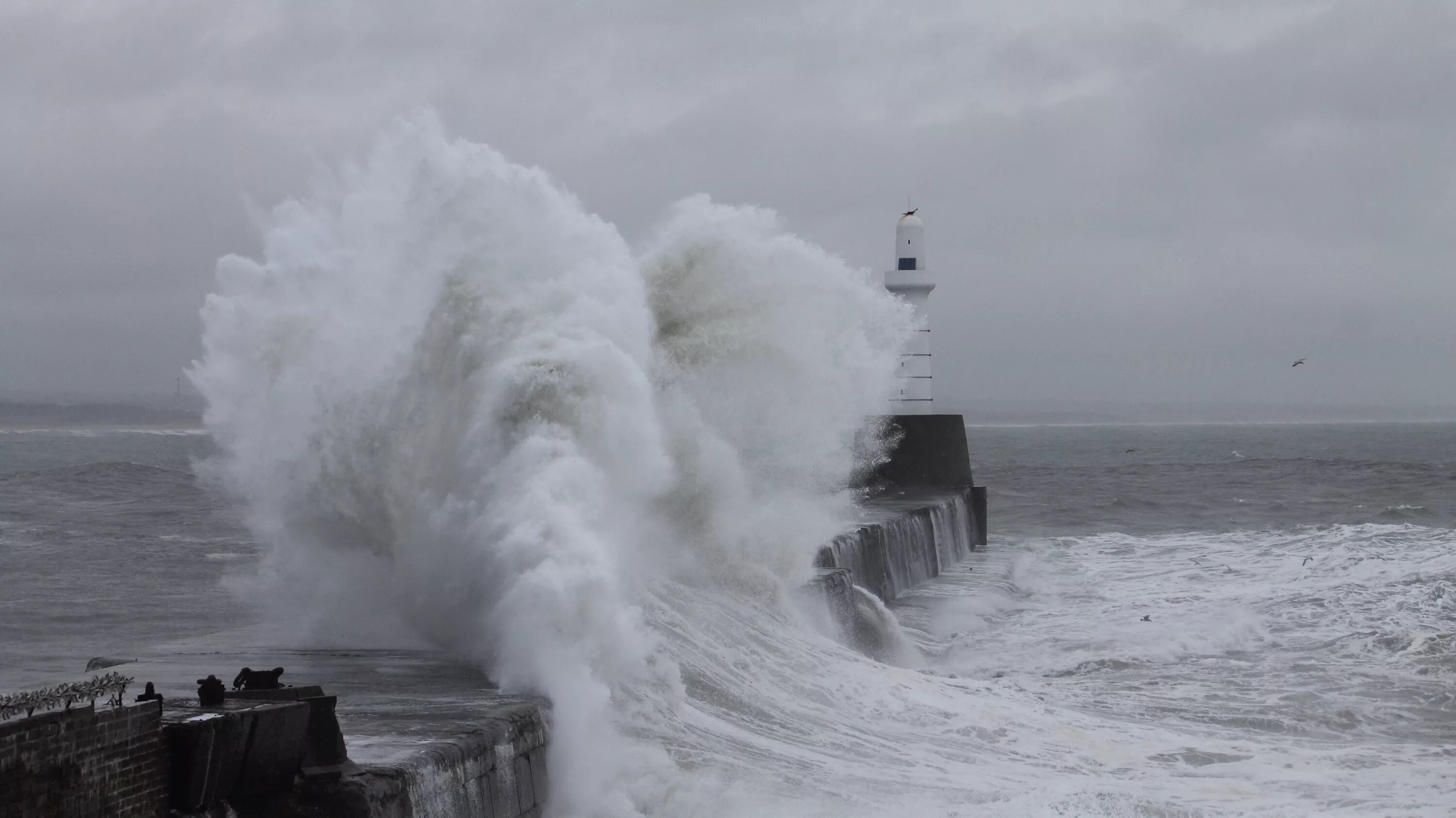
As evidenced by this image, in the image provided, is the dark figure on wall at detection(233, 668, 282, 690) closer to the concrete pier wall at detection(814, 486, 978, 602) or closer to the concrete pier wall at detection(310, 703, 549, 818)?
the concrete pier wall at detection(310, 703, 549, 818)

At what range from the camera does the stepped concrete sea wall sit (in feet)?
16.5

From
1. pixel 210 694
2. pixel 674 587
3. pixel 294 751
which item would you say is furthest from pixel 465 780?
pixel 674 587

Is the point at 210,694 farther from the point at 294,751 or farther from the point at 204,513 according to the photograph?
the point at 204,513

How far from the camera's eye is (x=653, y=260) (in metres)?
16.1

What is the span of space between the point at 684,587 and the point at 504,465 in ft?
9.08

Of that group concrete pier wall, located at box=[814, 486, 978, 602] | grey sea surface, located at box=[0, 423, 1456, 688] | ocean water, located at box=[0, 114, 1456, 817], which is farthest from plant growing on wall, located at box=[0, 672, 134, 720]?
concrete pier wall, located at box=[814, 486, 978, 602]

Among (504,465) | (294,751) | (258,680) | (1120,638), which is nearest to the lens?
(294,751)

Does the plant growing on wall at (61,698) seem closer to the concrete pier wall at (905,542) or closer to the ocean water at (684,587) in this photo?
the ocean water at (684,587)

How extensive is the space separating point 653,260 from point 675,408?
2374mm

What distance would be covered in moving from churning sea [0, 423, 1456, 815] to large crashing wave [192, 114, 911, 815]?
5.17ft

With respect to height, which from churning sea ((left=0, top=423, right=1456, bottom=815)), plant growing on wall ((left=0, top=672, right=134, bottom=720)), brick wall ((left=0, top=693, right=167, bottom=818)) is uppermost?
plant growing on wall ((left=0, top=672, right=134, bottom=720))

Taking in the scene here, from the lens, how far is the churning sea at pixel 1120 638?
9.27 metres

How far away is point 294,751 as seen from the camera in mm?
6000

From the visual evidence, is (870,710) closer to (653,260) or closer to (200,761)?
(200,761)
